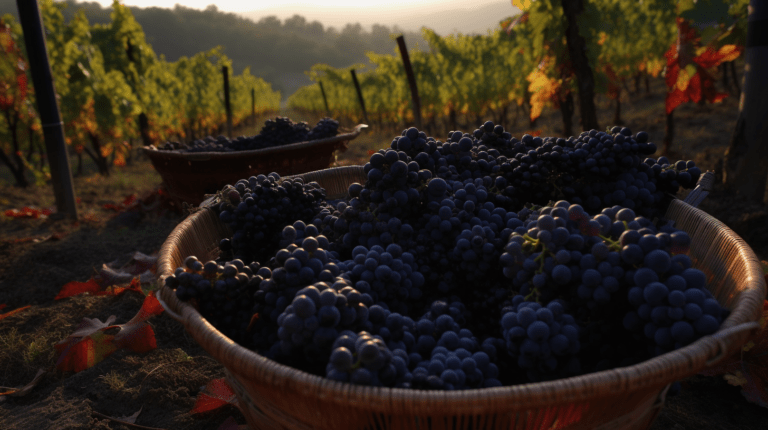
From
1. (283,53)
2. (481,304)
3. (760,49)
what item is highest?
(283,53)

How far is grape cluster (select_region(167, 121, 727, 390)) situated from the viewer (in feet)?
2.85

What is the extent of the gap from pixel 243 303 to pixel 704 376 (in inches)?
70.8

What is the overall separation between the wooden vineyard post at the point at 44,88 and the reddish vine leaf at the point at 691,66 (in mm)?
6130

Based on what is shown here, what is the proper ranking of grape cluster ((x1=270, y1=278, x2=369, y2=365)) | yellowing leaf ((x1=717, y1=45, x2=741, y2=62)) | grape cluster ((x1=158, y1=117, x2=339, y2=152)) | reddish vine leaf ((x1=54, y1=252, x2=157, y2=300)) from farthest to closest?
yellowing leaf ((x1=717, y1=45, x2=741, y2=62))
grape cluster ((x1=158, y1=117, x2=339, y2=152))
reddish vine leaf ((x1=54, y1=252, x2=157, y2=300))
grape cluster ((x1=270, y1=278, x2=369, y2=365))

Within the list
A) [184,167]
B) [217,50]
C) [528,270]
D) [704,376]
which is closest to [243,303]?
[528,270]

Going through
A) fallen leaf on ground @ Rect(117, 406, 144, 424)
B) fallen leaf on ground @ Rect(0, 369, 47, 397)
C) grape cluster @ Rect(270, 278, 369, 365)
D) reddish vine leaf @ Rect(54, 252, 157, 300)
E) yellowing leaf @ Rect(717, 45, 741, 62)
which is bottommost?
fallen leaf on ground @ Rect(0, 369, 47, 397)

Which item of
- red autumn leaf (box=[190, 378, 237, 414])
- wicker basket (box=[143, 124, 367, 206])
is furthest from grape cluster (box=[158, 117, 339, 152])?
red autumn leaf (box=[190, 378, 237, 414])

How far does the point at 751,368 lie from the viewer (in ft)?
5.31

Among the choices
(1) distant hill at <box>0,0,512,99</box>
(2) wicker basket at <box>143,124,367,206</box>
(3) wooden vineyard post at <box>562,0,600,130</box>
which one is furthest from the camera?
(1) distant hill at <box>0,0,512,99</box>

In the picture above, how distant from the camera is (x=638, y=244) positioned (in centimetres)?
94

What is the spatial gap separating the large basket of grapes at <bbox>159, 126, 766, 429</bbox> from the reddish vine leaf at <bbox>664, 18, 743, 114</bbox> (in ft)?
→ 13.1

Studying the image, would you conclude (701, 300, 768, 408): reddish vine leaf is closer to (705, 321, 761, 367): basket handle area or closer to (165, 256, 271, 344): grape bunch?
(705, 321, 761, 367): basket handle area

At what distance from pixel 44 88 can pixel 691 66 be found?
20.7 ft

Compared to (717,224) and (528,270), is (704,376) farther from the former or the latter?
(528,270)
